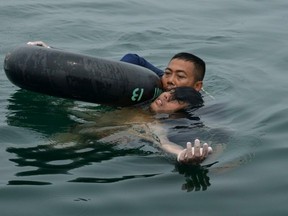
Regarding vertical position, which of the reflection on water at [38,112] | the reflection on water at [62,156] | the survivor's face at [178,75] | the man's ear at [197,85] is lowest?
the reflection on water at [62,156]

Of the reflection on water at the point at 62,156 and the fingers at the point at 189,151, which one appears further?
the reflection on water at the point at 62,156

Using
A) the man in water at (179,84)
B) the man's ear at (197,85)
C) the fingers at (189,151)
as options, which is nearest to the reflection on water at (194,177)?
the fingers at (189,151)

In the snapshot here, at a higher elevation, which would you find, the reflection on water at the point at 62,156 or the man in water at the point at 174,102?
the man in water at the point at 174,102

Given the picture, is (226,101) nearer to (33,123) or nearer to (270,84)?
(270,84)

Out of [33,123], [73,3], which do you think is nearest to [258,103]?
[33,123]

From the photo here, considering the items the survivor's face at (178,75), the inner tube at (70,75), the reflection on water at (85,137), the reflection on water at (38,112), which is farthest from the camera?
the survivor's face at (178,75)

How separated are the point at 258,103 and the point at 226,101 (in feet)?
1.16

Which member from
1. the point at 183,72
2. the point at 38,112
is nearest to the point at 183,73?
the point at 183,72

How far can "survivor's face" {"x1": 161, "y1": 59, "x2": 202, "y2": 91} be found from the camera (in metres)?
7.49

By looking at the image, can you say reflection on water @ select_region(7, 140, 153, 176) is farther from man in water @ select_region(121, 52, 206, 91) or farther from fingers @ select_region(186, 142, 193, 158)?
man in water @ select_region(121, 52, 206, 91)

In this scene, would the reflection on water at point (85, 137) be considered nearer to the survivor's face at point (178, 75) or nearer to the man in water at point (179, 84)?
the man in water at point (179, 84)

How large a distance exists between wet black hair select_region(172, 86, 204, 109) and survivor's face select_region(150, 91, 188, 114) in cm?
4

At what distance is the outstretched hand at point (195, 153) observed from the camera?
18.2 feet

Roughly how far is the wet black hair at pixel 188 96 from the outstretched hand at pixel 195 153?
160 centimetres
